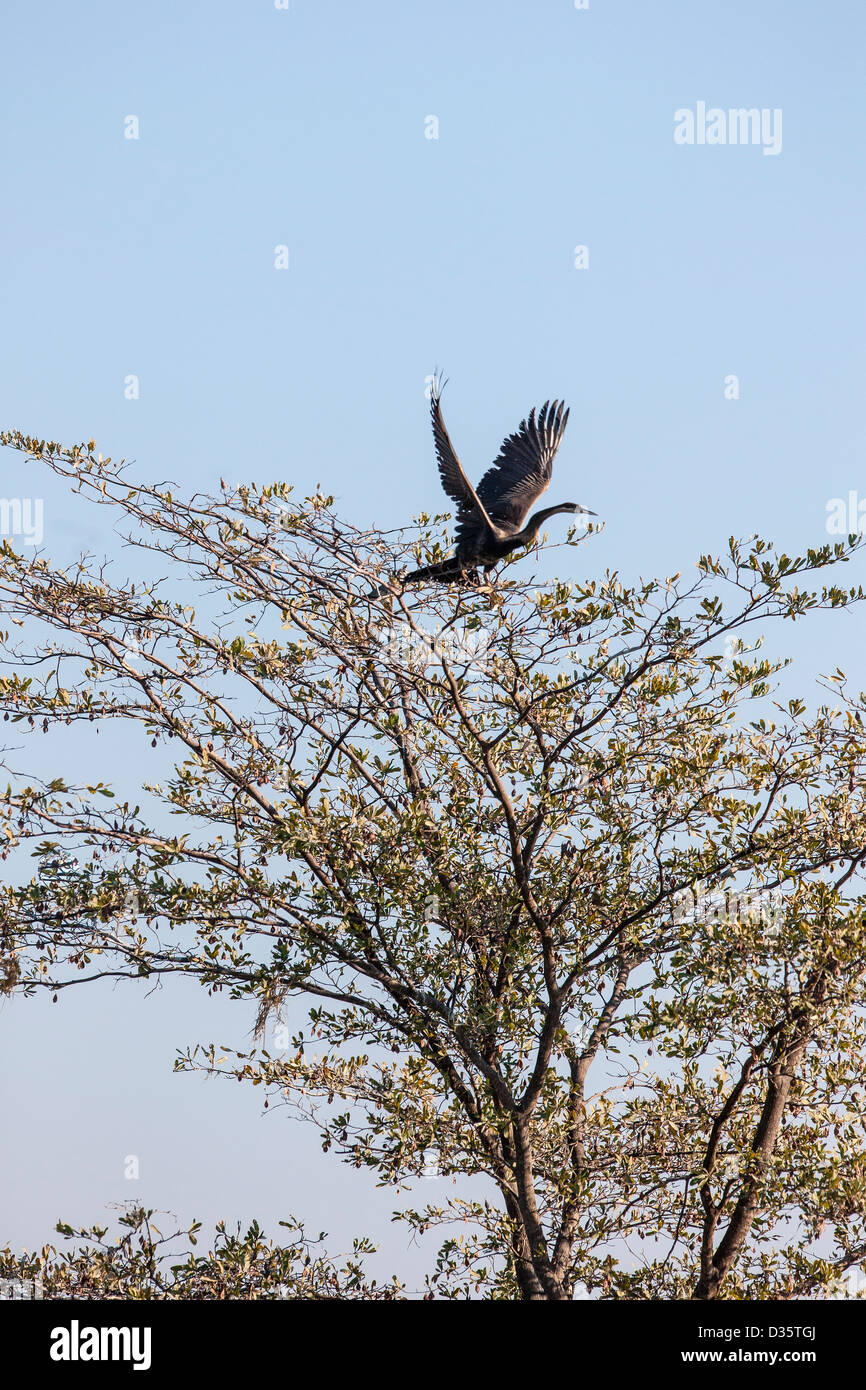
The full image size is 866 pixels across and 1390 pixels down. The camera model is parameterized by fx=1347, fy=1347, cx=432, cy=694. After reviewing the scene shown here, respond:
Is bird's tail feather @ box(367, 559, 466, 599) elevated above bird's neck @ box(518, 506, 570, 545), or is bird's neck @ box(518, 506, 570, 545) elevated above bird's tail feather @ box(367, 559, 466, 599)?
bird's neck @ box(518, 506, 570, 545)

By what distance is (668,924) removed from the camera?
7027 millimetres

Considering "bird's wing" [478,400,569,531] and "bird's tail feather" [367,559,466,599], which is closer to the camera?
"bird's tail feather" [367,559,466,599]

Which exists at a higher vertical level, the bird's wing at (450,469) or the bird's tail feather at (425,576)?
the bird's wing at (450,469)

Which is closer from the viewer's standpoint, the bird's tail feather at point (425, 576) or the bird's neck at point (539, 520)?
the bird's tail feather at point (425, 576)

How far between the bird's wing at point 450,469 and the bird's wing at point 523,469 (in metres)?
0.41

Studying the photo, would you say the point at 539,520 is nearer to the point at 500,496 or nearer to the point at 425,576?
the point at 500,496

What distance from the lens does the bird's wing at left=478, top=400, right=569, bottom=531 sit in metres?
8.62

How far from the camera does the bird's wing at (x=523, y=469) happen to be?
28.3ft

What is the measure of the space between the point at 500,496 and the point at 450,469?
89 centimetres

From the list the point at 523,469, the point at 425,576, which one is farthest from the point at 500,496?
the point at 425,576

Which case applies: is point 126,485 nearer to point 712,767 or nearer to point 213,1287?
point 712,767
